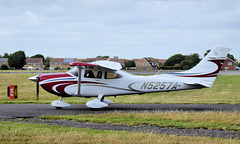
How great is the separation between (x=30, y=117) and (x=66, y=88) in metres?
3.47

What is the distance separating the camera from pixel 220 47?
15.5 m

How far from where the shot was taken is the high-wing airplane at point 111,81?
15383mm

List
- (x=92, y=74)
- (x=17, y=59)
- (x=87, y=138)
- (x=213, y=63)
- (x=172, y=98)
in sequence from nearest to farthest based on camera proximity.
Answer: (x=87, y=138) → (x=92, y=74) → (x=213, y=63) → (x=172, y=98) → (x=17, y=59)

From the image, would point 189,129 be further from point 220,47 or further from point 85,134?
point 220,47

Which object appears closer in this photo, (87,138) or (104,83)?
(87,138)

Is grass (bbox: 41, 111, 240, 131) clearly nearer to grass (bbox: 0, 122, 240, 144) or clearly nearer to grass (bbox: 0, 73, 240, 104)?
grass (bbox: 0, 122, 240, 144)

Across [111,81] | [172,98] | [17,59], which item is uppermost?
[17,59]

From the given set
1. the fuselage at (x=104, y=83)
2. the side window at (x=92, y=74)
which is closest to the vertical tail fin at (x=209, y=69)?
the fuselage at (x=104, y=83)

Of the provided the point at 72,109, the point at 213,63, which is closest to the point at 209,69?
the point at 213,63

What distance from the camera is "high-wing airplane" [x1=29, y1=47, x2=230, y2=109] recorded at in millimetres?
15383

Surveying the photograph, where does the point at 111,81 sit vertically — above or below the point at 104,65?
below

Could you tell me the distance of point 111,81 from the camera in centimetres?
1552

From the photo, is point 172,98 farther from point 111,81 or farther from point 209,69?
point 111,81

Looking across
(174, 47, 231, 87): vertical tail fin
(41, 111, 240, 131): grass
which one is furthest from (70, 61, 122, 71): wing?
(174, 47, 231, 87): vertical tail fin
